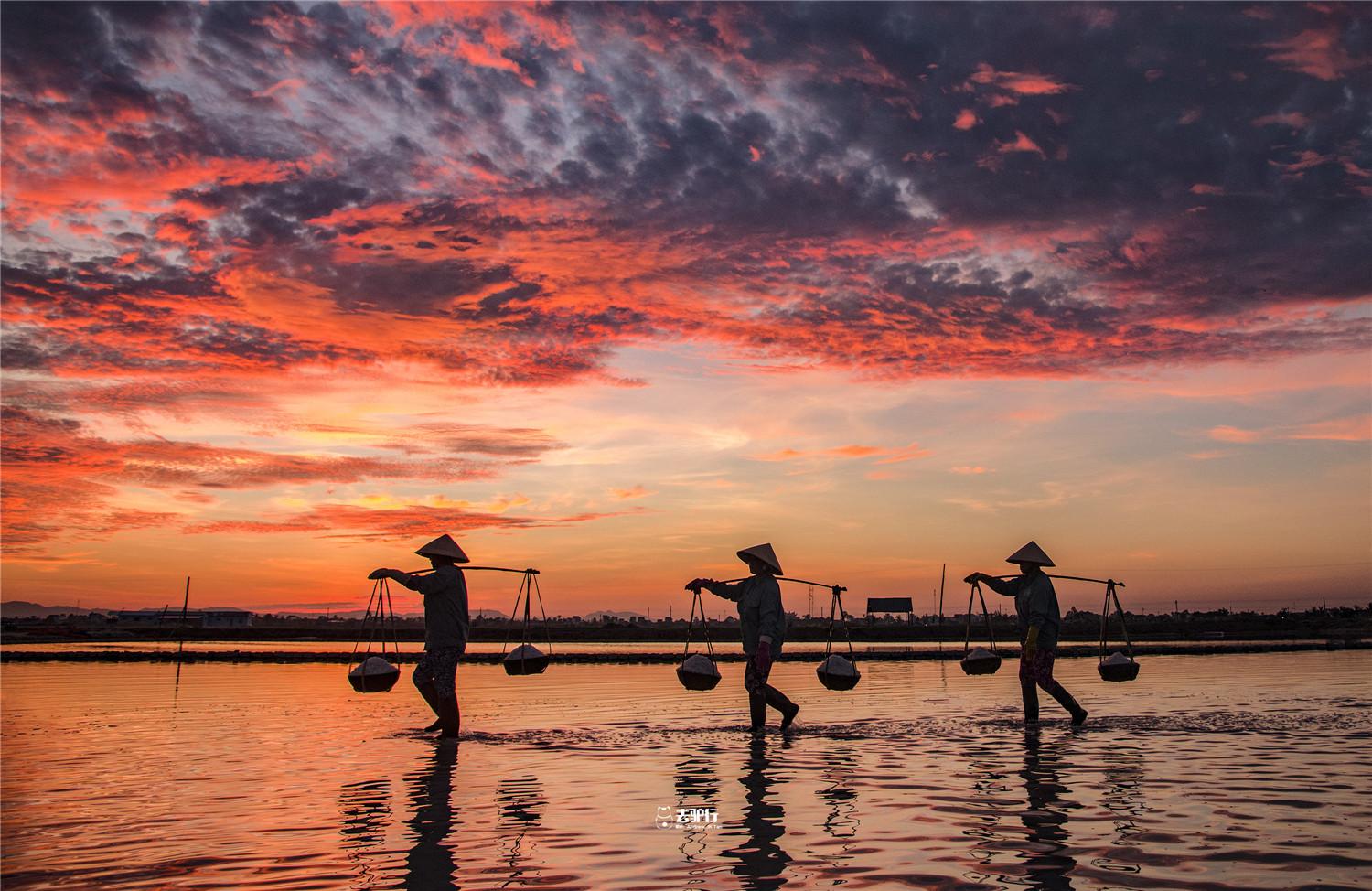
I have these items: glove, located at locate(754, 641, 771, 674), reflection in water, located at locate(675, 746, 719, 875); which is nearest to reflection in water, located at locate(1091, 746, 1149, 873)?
reflection in water, located at locate(675, 746, 719, 875)

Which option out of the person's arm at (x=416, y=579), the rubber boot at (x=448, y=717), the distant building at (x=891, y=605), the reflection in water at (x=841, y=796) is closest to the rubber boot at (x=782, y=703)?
the reflection in water at (x=841, y=796)

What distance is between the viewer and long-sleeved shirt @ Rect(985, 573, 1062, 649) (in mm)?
15977

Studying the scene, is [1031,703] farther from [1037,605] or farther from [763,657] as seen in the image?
[763,657]

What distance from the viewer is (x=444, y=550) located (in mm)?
15703

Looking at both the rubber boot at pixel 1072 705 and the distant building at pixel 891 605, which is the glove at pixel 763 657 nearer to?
the rubber boot at pixel 1072 705

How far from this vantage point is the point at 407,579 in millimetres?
14766

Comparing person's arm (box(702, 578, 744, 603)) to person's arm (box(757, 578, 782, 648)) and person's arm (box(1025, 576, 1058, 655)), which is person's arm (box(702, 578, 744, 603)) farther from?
person's arm (box(1025, 576, 1058, 655))

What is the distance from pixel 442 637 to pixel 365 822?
623 centimetres

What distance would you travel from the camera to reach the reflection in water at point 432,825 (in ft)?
23.5

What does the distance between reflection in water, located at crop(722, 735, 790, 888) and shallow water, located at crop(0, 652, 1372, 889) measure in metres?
0.04

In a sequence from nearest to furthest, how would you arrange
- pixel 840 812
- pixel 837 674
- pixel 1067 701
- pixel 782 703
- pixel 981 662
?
pixel 840 812, pixel 782 703, pixel 1067 701, pixel 837 674, pixel 981 662

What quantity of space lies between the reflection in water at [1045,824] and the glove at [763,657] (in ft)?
12.6

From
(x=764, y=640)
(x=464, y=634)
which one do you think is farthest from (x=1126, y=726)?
(x=464, y=634)
